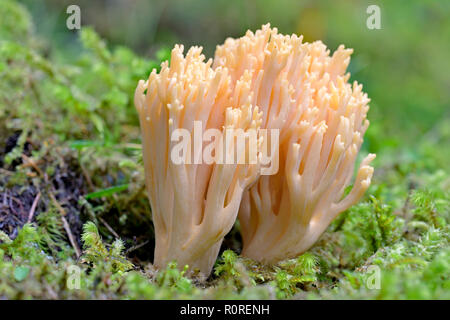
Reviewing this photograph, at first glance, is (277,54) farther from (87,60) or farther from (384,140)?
(384,140)

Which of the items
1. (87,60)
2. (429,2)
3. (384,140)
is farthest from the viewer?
(429,2)

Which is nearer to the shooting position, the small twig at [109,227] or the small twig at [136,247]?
the small twig at [136,247]

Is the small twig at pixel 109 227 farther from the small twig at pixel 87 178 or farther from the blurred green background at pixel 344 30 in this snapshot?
the blurred green background at pixel 344 30

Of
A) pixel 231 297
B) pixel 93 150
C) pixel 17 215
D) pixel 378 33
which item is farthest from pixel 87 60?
pixel 378 33

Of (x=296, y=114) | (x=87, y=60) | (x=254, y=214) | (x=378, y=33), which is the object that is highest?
(x=378, y=33)

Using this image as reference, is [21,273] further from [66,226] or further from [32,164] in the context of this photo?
[32,164]

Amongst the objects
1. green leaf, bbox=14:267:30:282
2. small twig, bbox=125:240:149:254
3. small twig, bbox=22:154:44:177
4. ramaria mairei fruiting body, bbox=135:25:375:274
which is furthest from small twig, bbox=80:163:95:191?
green leaf, bbox=14:267:30:282

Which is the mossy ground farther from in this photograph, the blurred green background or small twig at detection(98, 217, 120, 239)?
the blurred green background

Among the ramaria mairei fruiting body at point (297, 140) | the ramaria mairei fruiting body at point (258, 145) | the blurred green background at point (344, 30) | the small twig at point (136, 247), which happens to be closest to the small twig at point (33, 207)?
the small twig at point (136, 247)
